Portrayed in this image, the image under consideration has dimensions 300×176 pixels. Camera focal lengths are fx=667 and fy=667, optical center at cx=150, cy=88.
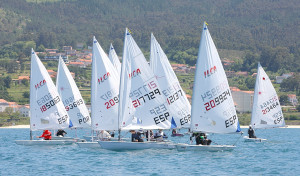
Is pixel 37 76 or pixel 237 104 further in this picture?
pixel 237 104

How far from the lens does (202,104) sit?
1556 inches

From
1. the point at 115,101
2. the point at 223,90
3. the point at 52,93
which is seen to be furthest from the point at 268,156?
the point at 52,93

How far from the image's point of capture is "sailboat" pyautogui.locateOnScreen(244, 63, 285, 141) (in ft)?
195

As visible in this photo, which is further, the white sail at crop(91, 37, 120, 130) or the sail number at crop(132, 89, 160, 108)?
the white sail at crop(91, 37, 120, 130)

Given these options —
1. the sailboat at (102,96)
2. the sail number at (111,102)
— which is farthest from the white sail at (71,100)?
the sailboat at (102,96)

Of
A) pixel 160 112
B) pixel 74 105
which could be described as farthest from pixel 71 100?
pixel 160 112

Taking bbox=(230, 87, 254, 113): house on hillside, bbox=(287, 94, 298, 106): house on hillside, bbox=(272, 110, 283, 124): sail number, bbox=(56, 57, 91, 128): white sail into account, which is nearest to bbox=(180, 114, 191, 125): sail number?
bbox=(56, 57, 91, 128): white sail

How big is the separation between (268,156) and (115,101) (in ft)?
36.2

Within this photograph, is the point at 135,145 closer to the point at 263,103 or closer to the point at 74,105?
the point at 74,105

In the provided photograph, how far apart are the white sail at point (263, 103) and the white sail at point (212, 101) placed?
19.9 m

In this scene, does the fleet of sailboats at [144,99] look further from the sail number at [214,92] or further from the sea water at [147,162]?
the sea water at [147,162]

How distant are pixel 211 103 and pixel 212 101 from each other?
0.13 metres

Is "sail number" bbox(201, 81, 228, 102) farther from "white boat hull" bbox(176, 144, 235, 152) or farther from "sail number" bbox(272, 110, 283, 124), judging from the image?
"sail number" bbox(272, 110, 283, 124)

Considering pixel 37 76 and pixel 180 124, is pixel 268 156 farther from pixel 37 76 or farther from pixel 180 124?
pixel 37 76
